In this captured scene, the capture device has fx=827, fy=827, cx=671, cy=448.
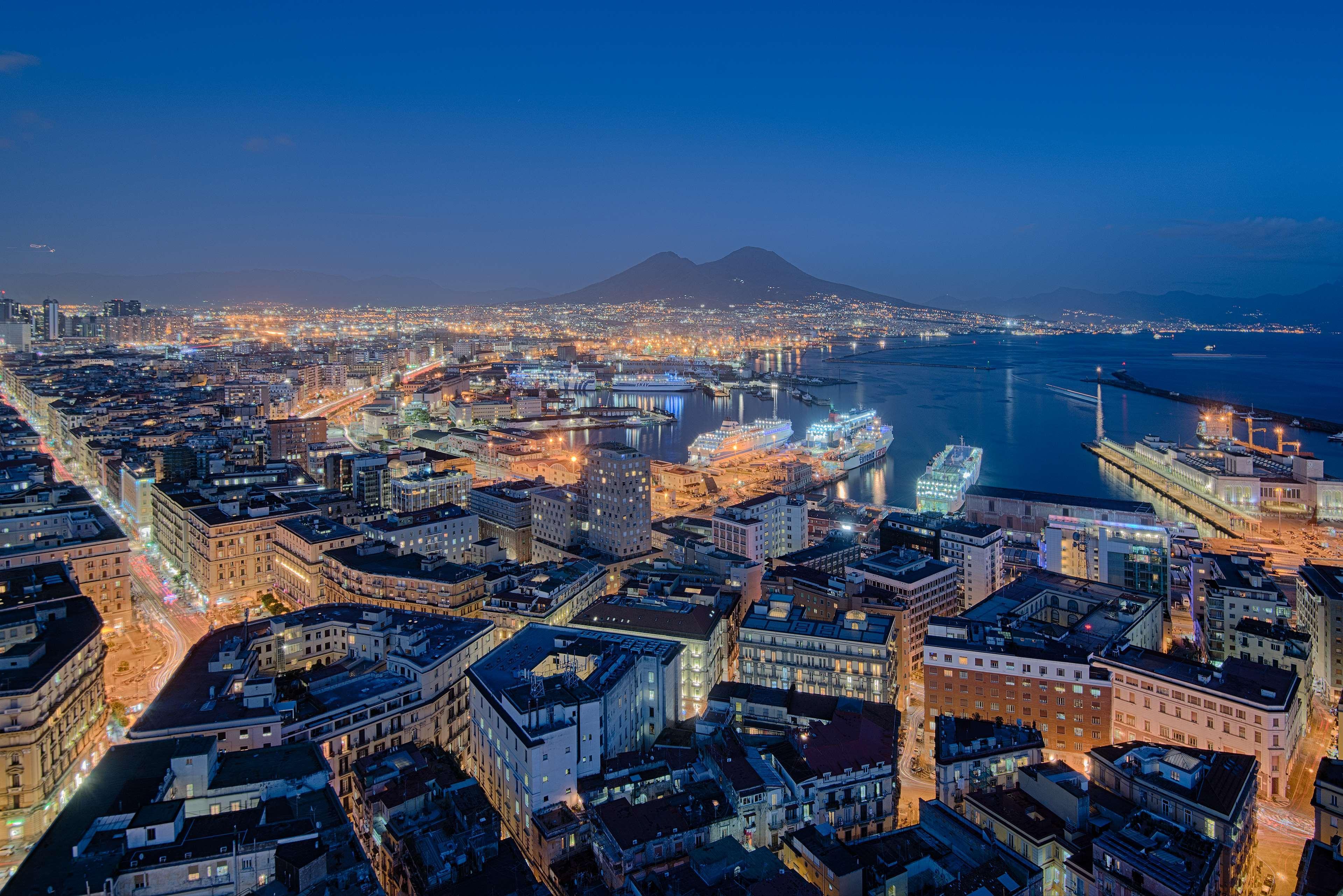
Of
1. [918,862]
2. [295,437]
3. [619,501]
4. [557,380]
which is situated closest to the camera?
[918,862]

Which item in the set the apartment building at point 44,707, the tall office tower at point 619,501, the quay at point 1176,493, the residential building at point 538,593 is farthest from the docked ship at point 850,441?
the apartment building at point 44,707

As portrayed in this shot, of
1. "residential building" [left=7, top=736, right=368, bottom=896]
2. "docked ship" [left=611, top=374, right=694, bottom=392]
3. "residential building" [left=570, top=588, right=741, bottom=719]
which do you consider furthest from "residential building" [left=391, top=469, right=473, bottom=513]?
"docked ship" [left=611, top=374, right=694, bottom=392]

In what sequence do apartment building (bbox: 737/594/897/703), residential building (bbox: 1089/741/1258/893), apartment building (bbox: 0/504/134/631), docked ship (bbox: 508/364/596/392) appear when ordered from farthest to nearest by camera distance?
1. docked ship (bbox: 508/364/596/392)
2. apartment building (bbox: 0/504/134/631)
3. apartment building (bbox: 737/594/897/703)
4. residential building (bbox: 1089/741/1258/893)

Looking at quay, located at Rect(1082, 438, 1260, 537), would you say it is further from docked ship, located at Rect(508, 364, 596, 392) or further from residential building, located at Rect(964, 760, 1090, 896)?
docked ship, located at Rect(508, 364, 596, 392)

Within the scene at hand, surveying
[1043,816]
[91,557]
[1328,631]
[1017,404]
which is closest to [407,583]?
[91,557]

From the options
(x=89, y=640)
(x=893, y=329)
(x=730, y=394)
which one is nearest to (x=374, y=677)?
(x=89, y=640)

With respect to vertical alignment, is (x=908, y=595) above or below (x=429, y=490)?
below

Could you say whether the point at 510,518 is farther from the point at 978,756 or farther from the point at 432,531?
the point at 978,756

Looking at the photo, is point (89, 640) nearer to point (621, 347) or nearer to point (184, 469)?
point (184, 469)
